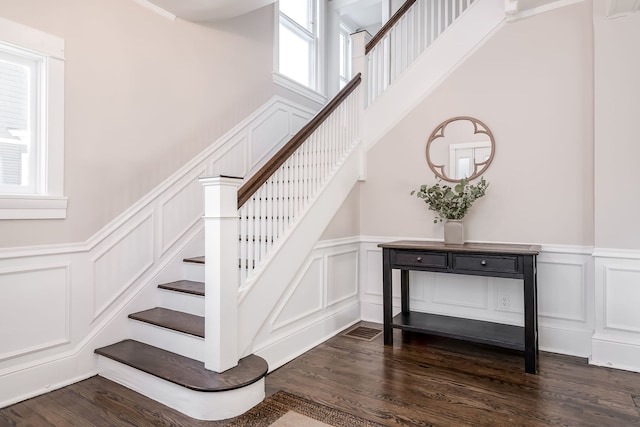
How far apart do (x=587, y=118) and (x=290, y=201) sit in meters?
2.39

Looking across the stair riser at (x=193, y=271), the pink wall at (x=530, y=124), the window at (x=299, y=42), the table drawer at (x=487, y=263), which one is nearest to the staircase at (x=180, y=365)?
the stair riser at (x=193, y=271)

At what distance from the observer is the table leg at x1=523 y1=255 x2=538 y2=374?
8.81 feet

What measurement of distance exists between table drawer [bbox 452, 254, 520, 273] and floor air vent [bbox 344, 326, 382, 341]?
1.04 metres

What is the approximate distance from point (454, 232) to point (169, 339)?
2.36m

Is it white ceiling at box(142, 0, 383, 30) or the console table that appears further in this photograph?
white ceiling at box(142, 0, 383, 30)

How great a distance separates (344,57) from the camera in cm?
602

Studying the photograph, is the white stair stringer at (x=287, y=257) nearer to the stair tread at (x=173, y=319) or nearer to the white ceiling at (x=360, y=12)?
the stair tread at (x=173, y=319)

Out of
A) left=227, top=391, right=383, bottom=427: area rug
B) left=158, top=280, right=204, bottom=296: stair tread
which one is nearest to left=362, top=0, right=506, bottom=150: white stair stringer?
left=158, top=280, right=204, bottom=296: stair tread

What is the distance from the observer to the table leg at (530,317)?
2.69 m

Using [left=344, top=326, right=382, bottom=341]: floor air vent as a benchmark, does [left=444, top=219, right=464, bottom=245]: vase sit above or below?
above

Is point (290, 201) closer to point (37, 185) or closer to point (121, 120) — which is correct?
point (121, 120)

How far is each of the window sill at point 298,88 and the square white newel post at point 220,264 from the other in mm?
2652

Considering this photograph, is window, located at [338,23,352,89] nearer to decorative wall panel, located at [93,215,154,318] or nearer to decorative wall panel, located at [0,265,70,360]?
decorative wall panel, located at [93,215,154,318]

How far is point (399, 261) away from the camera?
3.25 meters
